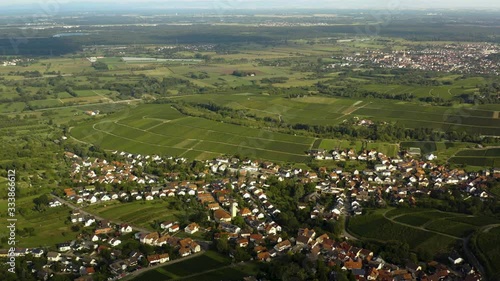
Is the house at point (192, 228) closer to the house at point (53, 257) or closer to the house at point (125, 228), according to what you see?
the house at point (125, 228)

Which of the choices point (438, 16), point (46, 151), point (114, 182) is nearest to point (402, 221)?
point (114, 182)

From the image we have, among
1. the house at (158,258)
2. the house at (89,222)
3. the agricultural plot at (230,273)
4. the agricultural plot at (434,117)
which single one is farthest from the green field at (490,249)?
the agricultural plot at (434,117)

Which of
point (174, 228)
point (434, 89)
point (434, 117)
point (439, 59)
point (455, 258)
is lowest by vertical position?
point (174, 228)

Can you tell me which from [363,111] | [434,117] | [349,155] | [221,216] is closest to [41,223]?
[221,216]

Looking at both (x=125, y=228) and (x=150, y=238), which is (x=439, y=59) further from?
(x=150, y=238)

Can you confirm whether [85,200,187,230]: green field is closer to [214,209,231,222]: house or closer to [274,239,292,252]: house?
[214,209,231,222]: house

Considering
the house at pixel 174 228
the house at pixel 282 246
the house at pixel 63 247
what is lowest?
the house at pixel 63 247

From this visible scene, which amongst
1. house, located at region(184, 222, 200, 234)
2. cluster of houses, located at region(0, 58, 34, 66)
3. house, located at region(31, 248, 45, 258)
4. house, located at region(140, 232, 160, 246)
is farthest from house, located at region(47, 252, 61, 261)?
cluster of houses, located at region(0, 58, 34, 66)

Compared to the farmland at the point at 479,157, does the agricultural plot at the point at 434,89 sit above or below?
above
